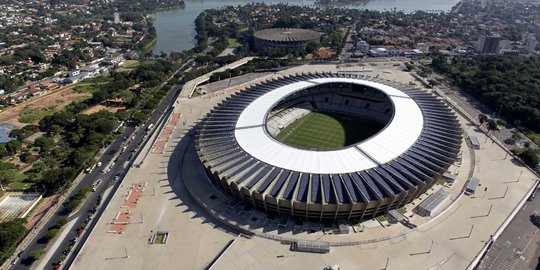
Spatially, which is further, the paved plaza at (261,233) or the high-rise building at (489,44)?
the high-rise building at (489,44)

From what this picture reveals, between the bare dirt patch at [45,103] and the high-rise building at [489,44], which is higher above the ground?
the high-rise building at [489,44]

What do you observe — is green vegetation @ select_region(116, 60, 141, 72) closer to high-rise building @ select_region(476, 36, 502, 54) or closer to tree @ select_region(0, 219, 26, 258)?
tree @ select_region(0, 219, 26, 258)

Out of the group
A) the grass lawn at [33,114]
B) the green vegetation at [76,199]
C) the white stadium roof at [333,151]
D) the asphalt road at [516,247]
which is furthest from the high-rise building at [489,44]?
the grass lawn at [33,114]

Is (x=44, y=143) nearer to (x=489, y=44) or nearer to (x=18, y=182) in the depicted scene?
(x=18, y=182)

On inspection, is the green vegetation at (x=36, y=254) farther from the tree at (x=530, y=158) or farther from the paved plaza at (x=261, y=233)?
the tree at (x=530, y=158)

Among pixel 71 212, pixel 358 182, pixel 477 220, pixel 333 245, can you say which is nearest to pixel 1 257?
pixel 71 212

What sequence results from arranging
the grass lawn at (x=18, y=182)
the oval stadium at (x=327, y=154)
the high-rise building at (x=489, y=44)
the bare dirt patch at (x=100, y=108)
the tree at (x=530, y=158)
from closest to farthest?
the oval stadium at (x=327, y=154) → the tree at (x=530, y=158) → the grass lawn at (x=18, y=182) → the bare dirt patch at (x=100, y=108) → the high-rise building at (x=489, y=44)

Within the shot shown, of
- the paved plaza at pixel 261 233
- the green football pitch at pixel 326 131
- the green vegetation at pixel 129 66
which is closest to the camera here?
the paved plaza at pixel 261 233
